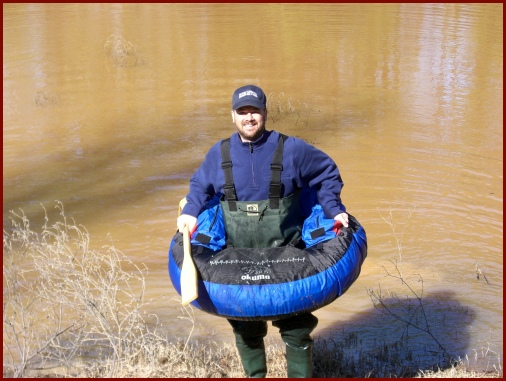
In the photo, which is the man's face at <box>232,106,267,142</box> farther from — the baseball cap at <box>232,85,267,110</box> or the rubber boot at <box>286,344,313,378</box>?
the rubber boot at <box>286,344,313,378</box>

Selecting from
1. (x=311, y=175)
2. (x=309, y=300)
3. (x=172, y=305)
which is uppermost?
(x=311, y=175)

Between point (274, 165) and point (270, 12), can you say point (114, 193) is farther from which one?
point (270, 12)

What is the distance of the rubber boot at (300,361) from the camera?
4664mm

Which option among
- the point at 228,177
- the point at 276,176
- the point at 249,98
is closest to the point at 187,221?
the point at 228,177

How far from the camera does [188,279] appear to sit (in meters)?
4.38

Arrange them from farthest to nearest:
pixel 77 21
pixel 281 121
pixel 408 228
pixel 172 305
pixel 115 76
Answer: pixel 77 21 → pixel 115 76 → pixel 281 121 → pixel 408 228 → pixel 172 305

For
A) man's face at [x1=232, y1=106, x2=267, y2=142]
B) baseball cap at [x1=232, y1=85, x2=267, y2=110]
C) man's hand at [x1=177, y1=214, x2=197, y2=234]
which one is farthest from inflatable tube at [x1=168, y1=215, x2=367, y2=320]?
baseball cap at [x1=232, y1=85, x2=267, y2=110]

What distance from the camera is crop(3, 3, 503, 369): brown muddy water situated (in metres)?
7.37

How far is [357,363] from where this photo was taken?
19.1 feet

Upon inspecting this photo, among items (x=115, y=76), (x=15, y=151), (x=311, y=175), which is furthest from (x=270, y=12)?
(x=311, y=175)

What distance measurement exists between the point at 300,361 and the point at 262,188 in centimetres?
109

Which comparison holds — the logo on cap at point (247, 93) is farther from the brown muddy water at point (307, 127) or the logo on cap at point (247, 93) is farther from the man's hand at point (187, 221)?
the brown muddy water at point (307, 127)

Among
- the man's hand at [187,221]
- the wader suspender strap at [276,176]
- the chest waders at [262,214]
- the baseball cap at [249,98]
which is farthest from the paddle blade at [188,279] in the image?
the baseball cap at [249,98]

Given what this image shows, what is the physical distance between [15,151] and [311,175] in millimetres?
7074
